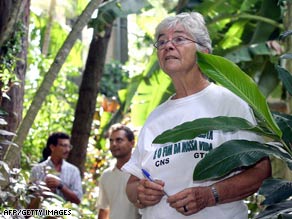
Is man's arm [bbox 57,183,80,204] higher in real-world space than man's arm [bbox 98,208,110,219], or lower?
higher

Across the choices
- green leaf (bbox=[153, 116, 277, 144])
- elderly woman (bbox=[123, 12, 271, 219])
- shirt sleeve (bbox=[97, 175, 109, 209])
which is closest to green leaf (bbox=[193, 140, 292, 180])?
green leaf (bbox=[153, 116, 277, 144])

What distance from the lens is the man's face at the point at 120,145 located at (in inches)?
255

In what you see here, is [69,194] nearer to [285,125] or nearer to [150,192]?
[150,192]

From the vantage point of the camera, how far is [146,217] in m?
3.80

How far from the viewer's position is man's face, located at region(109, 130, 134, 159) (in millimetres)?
6469

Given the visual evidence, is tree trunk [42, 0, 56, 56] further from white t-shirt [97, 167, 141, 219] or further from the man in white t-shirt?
white t-shirt [97, 167, 141, 219]

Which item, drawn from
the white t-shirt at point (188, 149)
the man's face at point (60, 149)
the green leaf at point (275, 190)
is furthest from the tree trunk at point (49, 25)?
the green leaf at point (275, 190)

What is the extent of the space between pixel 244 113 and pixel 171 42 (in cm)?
52

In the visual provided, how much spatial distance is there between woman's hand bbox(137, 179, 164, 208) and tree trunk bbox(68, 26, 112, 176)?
5.37 m

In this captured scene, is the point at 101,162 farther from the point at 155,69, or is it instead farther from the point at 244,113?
the point at 244,113

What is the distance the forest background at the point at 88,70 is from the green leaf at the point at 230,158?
1367 millimetres

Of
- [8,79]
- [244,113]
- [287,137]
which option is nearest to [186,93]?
[244,113]

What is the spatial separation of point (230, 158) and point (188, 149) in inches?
13.7

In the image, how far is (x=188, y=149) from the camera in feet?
12.0
